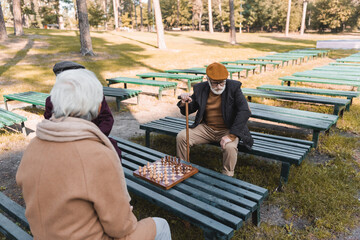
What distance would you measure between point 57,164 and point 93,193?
222 millimetres

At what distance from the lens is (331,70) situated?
10.1 meters

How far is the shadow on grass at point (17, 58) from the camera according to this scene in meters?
13.0

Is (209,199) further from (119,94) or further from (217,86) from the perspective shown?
(119,94)

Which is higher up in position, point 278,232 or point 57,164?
point 57,164

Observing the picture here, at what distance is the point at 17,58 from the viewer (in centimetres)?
1523

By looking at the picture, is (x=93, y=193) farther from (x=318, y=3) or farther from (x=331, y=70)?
(x=318, y=3)

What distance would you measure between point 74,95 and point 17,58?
1635cm

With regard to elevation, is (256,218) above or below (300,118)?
below

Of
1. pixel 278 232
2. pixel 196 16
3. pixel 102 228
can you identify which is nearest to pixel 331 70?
pixel 278 232

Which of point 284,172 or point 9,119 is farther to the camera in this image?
point 9,119

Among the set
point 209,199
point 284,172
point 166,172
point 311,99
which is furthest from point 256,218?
point 311,99

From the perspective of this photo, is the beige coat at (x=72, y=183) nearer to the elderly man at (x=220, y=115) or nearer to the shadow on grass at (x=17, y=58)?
the elderly man at (x=220, y=115)

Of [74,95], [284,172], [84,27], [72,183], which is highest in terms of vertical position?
[84,27]

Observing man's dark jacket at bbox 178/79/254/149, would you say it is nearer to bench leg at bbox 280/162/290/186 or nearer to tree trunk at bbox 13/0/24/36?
bench leg at bbox 280/162/290/186
